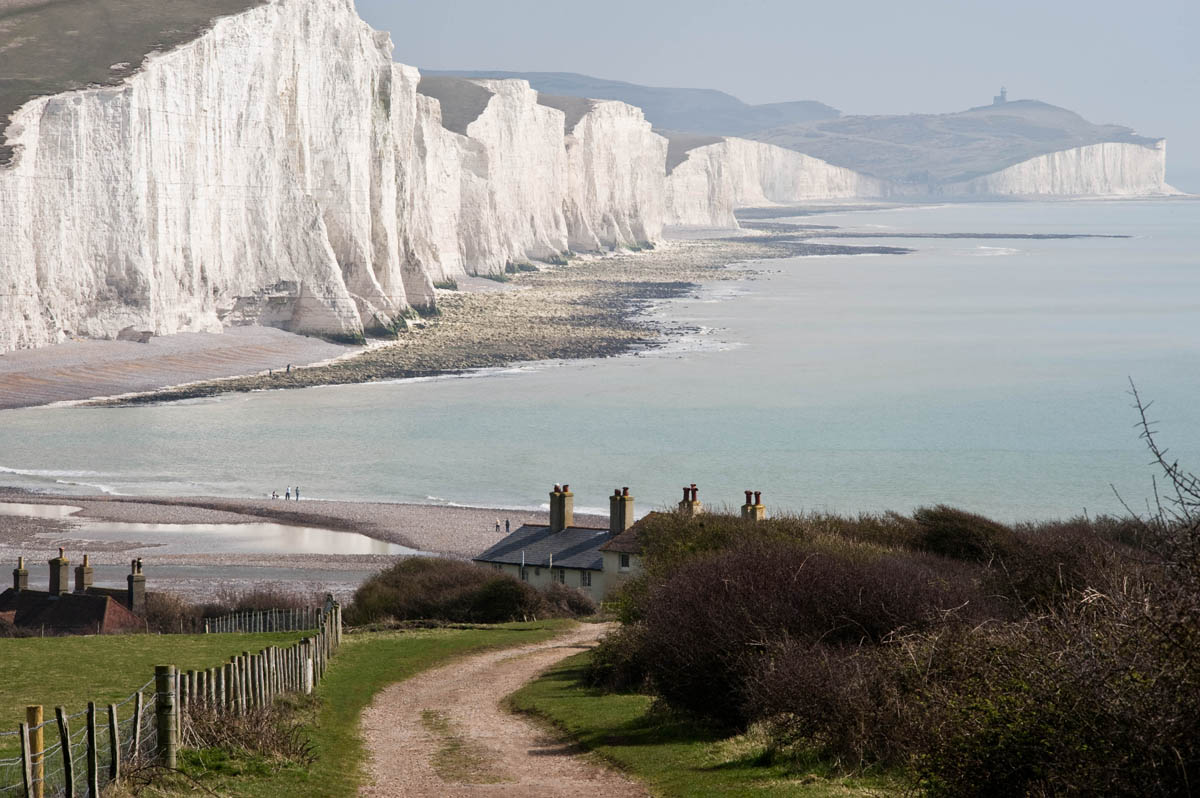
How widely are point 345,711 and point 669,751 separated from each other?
188 inches

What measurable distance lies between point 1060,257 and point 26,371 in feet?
475

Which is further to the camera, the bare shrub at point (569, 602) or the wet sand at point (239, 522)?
the wet sand at point (239, 522)

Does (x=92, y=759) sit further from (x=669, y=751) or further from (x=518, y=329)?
(x=518, y=329)

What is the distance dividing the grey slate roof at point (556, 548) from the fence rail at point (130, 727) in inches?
534

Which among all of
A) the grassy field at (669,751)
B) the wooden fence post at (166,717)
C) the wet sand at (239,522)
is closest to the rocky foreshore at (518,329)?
the wet sand at (239,522)

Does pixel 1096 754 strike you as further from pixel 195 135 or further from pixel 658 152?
pixel 658 152

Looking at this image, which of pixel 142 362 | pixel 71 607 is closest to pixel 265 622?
pixel 71 607

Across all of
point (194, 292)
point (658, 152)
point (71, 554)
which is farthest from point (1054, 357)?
point (658, 152)

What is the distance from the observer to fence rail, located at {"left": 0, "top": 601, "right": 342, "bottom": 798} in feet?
31.8

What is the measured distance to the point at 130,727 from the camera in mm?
11562

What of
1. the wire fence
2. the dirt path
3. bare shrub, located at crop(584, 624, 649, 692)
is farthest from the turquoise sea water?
bare shrub, located at crop(584, 624, 649, 692)

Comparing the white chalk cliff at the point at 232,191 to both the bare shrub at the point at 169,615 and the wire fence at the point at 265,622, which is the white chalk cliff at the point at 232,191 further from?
the wire fence at the point at 265,622

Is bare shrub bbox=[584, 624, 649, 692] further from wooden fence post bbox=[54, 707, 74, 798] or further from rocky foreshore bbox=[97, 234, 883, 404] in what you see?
rocky foreshore bbox=[97, 234, 883, 404]

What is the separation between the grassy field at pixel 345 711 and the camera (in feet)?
39.2
